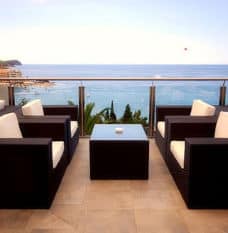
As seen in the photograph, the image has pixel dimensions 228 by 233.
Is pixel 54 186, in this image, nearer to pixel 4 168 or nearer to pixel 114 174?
pixel 4 168

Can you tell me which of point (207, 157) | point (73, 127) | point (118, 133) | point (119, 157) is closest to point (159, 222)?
point (207, 157)

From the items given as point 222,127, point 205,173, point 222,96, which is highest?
point 222,96

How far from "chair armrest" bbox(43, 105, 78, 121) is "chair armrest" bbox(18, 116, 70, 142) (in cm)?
94

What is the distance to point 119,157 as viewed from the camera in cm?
337

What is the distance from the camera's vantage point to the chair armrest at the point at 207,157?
256 centimetres

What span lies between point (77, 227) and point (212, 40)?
821 centimetres

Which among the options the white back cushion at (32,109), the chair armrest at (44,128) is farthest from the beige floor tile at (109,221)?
the white back cushion at (32,109)

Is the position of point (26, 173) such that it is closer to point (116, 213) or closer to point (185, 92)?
point (116, 213)

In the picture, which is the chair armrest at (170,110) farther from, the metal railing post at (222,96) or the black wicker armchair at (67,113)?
the black wicker armchair at (67,113)

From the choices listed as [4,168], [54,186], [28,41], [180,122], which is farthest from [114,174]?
[28,41]

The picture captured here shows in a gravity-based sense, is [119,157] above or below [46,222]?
above

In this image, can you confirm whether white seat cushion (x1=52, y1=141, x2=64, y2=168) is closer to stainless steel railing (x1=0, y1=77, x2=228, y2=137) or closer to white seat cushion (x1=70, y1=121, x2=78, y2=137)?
white seat cushion (x1=70, y1=121, x2=78, y2=137)

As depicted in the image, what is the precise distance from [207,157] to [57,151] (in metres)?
1.49

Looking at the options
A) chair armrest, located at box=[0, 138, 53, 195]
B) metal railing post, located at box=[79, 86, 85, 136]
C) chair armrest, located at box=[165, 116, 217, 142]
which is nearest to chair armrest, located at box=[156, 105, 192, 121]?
chair armrest, located at box=[165, 116, 217, 142]
